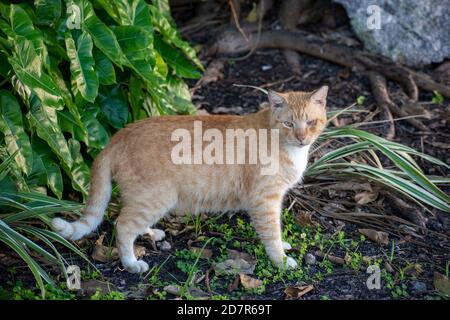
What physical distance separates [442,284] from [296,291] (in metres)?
1.00

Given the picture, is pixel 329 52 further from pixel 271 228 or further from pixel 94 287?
pixel 94 287

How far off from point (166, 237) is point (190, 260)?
487 mm

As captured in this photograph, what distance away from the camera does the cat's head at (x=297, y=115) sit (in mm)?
4773

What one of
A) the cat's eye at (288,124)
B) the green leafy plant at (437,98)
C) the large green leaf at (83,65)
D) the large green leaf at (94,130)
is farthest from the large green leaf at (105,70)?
the green leafy plant at (437,98)

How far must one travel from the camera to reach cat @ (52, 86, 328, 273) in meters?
4.69

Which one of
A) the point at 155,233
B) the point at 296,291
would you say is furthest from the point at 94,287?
the point at 296,291

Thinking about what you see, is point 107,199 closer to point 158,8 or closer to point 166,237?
point 166,237

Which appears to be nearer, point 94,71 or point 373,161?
point 94,71

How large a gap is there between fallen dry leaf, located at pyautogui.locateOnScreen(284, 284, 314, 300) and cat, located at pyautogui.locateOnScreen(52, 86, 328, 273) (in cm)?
27

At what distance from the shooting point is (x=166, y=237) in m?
5.30

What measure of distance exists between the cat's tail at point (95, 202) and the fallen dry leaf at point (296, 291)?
1.45 meters

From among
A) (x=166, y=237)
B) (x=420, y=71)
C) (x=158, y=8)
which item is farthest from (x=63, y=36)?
(x=420, y=71)

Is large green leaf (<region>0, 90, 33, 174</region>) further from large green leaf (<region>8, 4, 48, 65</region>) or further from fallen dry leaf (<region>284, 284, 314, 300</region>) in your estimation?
fallen dry leaf (<region>284, 284, 314, 300</region>)

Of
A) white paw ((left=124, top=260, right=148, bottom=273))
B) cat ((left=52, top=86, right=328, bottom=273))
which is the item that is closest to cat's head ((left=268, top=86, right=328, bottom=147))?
cat ((left=52, top=86, right=328, bottom=273))
